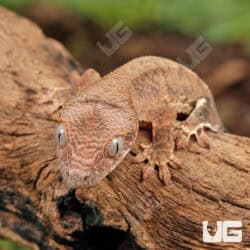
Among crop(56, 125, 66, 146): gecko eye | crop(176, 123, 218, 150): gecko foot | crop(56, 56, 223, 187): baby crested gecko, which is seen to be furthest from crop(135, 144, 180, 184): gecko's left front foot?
crop(56, 125, 66, 146): gecko eye

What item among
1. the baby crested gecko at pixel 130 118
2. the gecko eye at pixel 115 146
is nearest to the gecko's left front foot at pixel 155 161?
the baby crested gecko at pixel 130 118

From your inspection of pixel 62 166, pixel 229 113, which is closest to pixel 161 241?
pixel 62 166

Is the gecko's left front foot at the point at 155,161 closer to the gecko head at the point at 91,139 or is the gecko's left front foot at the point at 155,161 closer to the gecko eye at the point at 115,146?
the gecko head at the point at 91,139

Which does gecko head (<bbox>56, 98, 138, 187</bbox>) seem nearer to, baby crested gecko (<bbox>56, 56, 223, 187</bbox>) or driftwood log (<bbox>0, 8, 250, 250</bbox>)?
baby crested gecko (<bbox>56, 56, 223, 187</bbox>)

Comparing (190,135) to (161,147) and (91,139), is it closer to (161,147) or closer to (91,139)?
(161,147)

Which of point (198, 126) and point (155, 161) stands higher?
point (198, 126)

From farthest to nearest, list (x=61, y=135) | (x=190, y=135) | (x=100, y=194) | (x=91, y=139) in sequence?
(x=190, y=135) < (x=100, y=194) < (x=61, y=135) < (x=91, y=139)

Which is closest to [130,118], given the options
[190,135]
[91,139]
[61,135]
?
[91,139]
